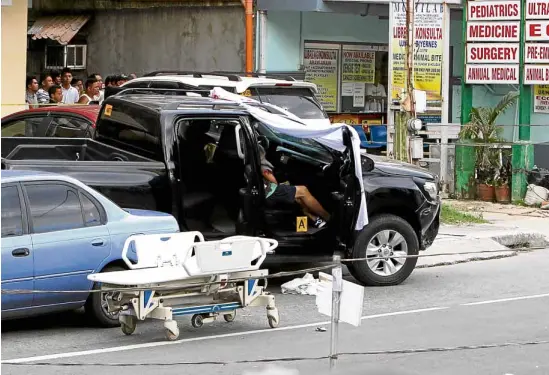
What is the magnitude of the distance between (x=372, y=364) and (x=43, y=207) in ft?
10.5

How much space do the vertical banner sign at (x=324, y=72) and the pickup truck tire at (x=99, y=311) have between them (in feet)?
41.8

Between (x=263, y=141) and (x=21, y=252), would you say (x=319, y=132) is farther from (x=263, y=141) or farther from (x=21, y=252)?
(x=21, y=252)

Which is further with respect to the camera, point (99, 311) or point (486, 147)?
point (486, 147)

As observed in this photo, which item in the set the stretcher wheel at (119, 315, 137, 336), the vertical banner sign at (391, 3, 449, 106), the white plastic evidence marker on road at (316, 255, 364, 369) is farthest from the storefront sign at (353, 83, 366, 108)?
the white plastic evidence marker on road at (316, 255, 364, 369)

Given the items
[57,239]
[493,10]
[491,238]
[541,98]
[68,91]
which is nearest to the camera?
[57,239]

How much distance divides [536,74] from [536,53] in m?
0.36

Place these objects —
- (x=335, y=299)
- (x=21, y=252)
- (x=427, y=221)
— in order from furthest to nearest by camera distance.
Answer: (x=427, y=221), (x=21, y=252), (x=335, y=299)

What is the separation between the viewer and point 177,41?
22.3 metres

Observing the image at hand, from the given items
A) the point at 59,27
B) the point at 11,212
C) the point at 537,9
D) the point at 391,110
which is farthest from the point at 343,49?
the point at 11,212

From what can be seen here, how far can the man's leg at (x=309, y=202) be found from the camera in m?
12.3

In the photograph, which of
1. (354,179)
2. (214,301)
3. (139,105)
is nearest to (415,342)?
(214,301)

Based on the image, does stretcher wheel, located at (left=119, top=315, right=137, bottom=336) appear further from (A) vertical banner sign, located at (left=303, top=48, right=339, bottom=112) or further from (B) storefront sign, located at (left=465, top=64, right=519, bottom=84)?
(A) vertical banner sign, located at (left=303, top=48, right=339, bottom=112)

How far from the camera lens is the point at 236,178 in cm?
1217

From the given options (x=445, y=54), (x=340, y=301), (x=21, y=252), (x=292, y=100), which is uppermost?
(x=445, y=54)
